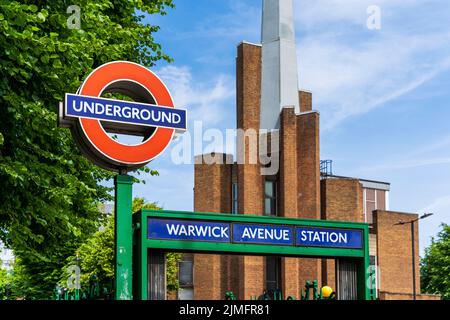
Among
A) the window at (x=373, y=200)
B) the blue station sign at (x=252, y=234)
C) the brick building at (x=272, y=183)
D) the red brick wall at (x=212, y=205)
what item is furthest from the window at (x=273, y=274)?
the blue station sign at (x=252, y=234)

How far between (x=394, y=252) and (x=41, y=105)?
44.6 meters

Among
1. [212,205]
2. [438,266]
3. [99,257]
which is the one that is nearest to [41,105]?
[212,205]

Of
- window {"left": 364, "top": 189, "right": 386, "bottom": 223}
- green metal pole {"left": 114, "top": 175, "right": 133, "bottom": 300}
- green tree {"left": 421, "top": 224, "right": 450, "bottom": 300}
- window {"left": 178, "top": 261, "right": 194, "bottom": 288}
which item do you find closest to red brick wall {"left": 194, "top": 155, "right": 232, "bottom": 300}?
window {"left": 178, "top": 261, "right": 194, "bottom": 288}

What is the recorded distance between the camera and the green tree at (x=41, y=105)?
19141mm

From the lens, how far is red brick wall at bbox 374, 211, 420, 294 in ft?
197

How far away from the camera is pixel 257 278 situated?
174 ft

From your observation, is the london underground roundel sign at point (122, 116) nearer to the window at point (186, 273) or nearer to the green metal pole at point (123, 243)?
the green metal pole at point (123, 243)

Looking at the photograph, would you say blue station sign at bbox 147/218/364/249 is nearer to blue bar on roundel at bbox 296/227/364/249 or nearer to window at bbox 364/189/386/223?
blue bar on roundel at bbox 296/227/364/249

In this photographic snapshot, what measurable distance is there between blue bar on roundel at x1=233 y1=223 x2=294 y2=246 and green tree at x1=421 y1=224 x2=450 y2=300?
2285 inches

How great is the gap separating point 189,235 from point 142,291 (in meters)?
1.20

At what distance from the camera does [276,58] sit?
55.7 metres

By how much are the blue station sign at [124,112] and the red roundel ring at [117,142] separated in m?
0.11
